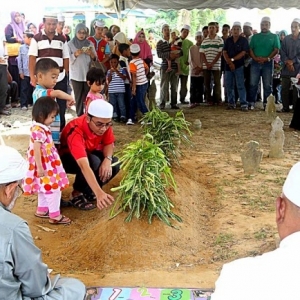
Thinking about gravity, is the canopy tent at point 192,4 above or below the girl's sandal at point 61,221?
above

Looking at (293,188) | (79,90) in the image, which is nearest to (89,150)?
(293,188)

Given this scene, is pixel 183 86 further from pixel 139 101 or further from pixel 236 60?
pixel 139 101

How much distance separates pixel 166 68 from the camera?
1038 cm

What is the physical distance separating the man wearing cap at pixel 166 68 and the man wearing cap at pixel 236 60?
3.73ft

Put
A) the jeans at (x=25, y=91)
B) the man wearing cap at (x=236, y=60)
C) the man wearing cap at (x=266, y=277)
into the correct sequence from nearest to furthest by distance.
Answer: the man wearing cap at (x=266, y=277)
the man wearing cap at (x=236, y=60)
the jeans at (x=25, y=91)

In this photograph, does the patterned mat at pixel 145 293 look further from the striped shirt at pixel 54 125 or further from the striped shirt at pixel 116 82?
the striped shirt at pixel 116 82

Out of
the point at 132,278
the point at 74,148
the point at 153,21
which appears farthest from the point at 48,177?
the point at 153,21

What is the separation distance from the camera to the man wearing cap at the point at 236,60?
963 centimetres

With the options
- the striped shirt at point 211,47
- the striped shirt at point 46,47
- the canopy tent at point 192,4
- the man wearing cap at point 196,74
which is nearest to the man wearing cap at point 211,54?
the striped shirt at point 211,47

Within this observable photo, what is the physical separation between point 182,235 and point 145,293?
0.97 m

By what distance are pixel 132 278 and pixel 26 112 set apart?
23.8 feet

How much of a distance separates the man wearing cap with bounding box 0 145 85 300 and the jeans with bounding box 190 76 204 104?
878 cm

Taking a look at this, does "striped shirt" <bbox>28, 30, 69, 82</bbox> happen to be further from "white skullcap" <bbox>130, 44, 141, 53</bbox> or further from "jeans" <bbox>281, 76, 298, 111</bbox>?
"jeans" <bbox>281, 76, 298, 111</bbox>

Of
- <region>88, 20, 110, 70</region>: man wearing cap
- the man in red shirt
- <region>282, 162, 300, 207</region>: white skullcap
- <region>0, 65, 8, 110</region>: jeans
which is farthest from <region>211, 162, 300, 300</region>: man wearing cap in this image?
<region>0, 65, 8, 110</region>: jeans
